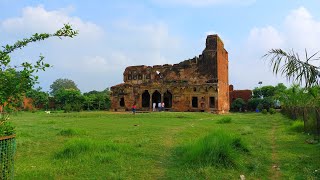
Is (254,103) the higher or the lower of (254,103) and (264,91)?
the lower

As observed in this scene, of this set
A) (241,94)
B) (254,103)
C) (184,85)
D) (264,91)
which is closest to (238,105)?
(254,103)

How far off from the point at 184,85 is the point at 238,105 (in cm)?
1382

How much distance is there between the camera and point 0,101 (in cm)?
449

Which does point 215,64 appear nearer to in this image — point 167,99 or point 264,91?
point 167,99

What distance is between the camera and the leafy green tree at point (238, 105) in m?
53.0

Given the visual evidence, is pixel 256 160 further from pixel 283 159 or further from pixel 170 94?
pixel 170 94

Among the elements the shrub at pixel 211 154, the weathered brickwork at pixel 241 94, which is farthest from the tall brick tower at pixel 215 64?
the shrub at pixel 211 154

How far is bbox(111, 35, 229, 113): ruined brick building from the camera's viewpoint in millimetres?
41794

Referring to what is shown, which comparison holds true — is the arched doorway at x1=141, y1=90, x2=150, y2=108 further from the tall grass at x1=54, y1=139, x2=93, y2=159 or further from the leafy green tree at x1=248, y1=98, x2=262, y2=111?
the tall grass at x1=54, y1=139, x2=93, y2=159

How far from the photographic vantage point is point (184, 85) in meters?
43.1

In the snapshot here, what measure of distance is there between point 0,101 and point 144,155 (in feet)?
15.5

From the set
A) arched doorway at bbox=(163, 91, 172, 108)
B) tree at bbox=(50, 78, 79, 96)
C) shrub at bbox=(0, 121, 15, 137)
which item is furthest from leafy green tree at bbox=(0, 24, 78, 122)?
tree at bbox=(50, 78, 79, 96)

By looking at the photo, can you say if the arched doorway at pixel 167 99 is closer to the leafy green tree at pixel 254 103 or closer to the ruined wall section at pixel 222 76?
the ruined wall section at pixel 222 76

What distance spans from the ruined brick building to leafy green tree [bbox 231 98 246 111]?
22.9ft
